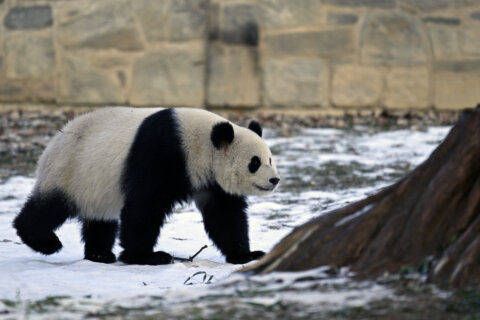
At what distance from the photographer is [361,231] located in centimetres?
330

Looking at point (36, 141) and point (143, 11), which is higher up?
point (143, 11)

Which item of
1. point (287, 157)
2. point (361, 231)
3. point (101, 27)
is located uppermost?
point (101, 27)

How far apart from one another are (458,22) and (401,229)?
733 cm

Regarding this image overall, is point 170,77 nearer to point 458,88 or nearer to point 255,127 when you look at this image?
point 458,88

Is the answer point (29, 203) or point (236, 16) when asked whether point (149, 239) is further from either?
point (236, 16)

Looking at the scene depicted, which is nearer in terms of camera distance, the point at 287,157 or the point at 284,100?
the point at 287,157

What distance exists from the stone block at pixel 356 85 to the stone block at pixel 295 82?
14cm

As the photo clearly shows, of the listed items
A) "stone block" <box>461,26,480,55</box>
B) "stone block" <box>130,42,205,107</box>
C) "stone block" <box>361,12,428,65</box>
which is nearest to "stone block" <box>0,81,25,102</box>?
"stone block" <box>130,42,205,107</box>

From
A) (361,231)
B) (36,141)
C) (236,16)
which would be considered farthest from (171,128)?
(236,16)

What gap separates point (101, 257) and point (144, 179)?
2.31ft

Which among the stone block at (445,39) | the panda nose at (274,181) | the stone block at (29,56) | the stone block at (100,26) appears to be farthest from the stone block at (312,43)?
the panda nose at (274,181)

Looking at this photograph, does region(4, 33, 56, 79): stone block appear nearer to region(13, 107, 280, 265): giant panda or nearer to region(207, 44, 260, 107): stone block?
region(207, 44, 260, 107): stone block

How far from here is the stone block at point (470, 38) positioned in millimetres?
9953

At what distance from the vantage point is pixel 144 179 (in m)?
4.58
